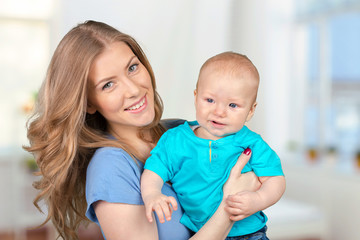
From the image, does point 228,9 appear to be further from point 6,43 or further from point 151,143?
point 6,43

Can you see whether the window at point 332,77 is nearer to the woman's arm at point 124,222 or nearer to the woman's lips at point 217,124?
the woman's lips at point 217,124

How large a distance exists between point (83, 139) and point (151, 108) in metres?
0.25

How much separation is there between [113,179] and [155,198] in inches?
7.7

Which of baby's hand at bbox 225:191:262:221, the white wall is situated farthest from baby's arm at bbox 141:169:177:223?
the white wall

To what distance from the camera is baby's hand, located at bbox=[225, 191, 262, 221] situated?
1331mm

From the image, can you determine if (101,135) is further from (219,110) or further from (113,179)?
(219,110)

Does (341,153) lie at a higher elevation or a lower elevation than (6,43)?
lower

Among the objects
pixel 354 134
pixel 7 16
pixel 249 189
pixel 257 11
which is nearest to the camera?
pixel 249 189

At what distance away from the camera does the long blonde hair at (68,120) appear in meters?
1.49

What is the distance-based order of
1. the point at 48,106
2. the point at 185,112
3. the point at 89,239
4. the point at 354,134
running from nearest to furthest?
the point at 48,106 < the point at 185,112 < the point at 354,134 < the point at 89,239

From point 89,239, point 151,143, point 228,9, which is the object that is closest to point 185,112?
point 228,9

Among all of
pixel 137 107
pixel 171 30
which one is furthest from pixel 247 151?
pixel 171 30

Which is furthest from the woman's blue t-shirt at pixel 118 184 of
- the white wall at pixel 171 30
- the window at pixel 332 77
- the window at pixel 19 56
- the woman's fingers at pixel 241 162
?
the window at pixel 19 56

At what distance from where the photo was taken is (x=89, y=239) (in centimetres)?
575
